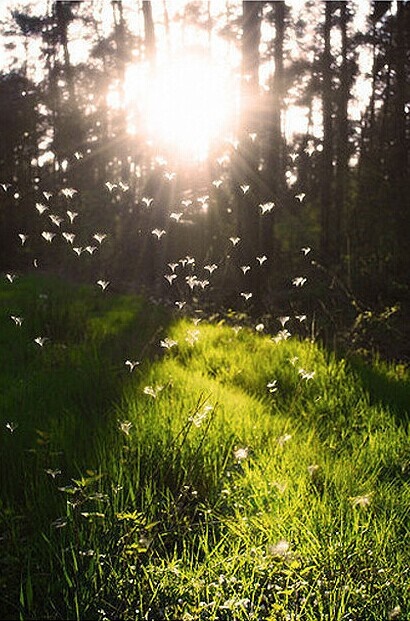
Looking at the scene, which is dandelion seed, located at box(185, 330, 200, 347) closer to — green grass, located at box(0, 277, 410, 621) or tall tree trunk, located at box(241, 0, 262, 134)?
green grass, located at box(0, 277, 410, 621)

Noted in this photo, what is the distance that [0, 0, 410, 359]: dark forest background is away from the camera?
382 inches

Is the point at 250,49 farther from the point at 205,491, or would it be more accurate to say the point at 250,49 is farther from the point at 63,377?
the point at 205,491

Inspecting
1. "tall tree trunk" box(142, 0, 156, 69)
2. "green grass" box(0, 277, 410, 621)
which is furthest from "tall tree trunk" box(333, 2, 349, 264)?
"green grass" box(0, 277, 410, 621)

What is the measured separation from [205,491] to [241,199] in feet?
25.9

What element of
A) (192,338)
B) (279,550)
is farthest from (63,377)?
(279,550)

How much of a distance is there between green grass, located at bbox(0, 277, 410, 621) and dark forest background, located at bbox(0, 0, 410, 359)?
7.04 feet

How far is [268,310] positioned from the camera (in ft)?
32.1

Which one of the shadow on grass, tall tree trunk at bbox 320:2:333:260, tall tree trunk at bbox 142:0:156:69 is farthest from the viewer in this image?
tall tree trunk at bbox 320:2:333:260

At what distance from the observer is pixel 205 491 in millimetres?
2719

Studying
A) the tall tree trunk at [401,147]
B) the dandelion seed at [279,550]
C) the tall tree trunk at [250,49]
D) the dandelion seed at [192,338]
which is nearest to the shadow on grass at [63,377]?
the dandelion seed at [192,338]

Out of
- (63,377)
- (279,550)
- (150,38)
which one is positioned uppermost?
(150,38)

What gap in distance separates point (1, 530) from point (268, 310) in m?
7.82

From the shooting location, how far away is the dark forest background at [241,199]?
9695 millimetres

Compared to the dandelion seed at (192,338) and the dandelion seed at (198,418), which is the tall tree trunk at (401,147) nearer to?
the dandelion seed at (192,338)
